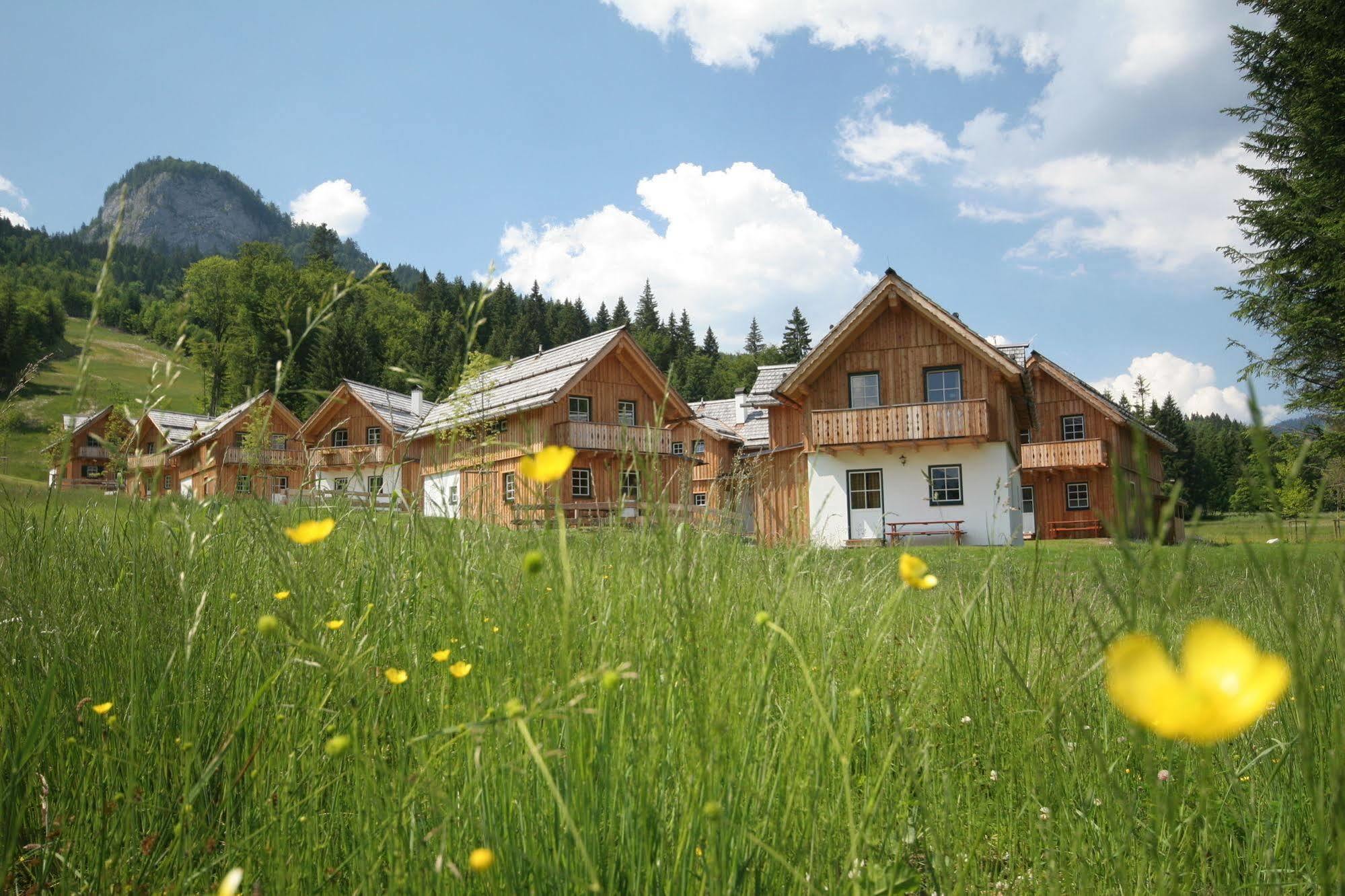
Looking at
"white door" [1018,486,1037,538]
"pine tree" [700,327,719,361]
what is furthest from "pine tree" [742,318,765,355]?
"white door" [1018,486,1037,538]

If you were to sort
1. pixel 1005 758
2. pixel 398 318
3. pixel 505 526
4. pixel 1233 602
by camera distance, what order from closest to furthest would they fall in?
pixel 1005 758, pixel 505 526, pixel 1233 602, pixel 398 318

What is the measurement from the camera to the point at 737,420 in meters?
40.5

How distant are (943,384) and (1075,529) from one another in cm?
1131

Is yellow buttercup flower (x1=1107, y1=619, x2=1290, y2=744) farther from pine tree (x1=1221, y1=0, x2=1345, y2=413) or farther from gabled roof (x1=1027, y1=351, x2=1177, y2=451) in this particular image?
gabled roof (x1=1027, y1=351, x2=1177, y2=451)

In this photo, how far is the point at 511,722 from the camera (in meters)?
1.35

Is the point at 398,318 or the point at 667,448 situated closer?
the point at 667,448

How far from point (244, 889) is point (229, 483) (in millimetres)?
1663

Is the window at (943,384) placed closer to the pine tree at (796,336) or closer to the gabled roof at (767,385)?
the gabled roof at (767,385)


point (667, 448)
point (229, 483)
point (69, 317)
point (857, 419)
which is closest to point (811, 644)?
point (229, 483)

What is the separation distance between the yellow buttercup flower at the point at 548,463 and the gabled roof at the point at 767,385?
2352 centimetres

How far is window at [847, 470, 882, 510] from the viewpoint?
23.2m

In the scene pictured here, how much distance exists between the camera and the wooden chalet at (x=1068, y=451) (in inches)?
1145

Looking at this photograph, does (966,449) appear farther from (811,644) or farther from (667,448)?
(811,644)

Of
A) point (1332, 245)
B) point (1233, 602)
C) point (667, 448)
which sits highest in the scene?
point (1332, 245)
